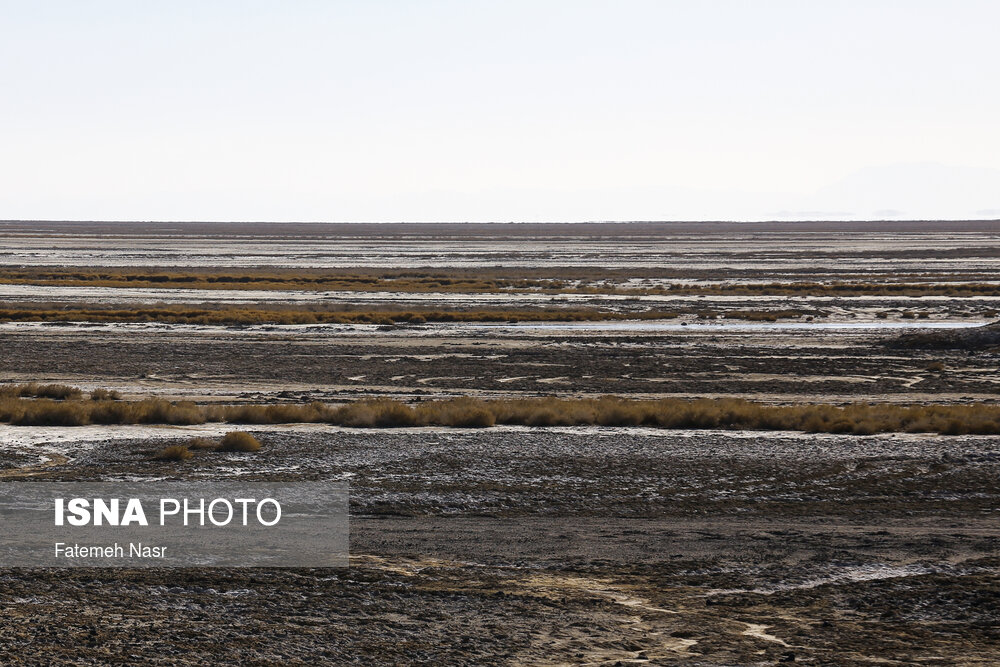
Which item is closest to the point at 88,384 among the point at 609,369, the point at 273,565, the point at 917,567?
the point at 609,369

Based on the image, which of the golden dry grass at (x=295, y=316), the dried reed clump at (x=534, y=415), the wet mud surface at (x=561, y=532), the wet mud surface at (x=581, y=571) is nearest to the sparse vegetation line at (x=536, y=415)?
the dried reed clump at (x=534, y=415)

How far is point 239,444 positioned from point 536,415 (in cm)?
572

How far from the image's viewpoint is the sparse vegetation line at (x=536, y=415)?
66.5 feet

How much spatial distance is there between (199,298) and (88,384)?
97.6ft

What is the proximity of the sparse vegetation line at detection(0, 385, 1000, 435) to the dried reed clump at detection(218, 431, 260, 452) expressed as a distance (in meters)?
3.04

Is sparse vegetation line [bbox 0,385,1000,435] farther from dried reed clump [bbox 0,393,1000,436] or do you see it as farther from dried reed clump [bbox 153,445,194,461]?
dried reed clump [bbox 153,445,194,461]

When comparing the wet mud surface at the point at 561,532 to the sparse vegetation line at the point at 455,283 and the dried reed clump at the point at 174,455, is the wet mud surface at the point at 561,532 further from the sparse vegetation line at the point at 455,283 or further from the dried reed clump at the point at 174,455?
the sparse vegetation line at the point at 455,283

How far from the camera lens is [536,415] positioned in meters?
21.0

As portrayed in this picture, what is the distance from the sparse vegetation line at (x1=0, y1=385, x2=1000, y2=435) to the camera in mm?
20266

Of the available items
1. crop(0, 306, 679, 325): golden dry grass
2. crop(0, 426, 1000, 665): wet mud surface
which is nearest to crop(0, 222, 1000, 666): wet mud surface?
crop(0, 426, 1000, 665): wet mud surface

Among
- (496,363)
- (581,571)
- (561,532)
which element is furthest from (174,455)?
(496,363)

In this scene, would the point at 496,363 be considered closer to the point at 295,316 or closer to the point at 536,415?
the point at 536,415

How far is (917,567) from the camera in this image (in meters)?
11.7

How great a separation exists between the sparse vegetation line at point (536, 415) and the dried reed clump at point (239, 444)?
3036mm
